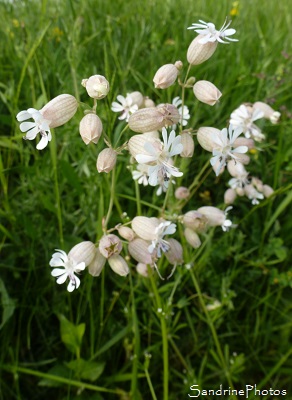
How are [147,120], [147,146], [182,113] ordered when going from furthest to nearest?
[182,113]
[147,120]
[147,146]

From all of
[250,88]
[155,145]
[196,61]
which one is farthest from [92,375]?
[250,88]

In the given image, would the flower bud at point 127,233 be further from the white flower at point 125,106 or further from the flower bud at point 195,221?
the white flower at point 125,106

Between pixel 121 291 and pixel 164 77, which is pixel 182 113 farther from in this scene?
pixel 121 291

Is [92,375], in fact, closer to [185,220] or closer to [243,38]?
[185,220]

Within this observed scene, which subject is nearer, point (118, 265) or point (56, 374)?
point (118, 265)

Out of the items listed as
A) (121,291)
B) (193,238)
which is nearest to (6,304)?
(121,291)

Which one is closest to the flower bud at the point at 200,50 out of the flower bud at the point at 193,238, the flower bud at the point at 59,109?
the flower bud at the point at 59,109
